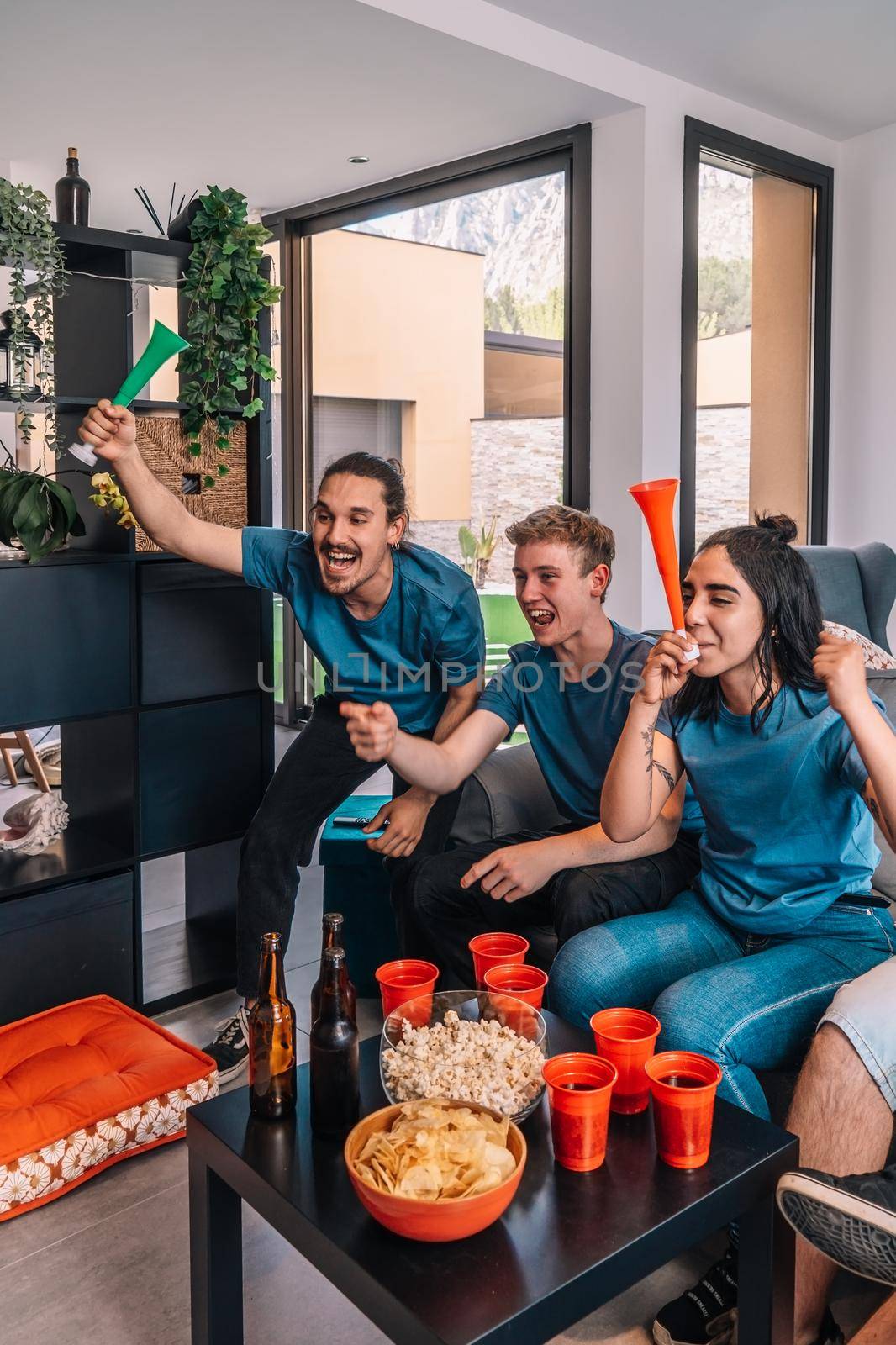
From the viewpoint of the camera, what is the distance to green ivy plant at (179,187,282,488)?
2555mm

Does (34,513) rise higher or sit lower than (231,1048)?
higher

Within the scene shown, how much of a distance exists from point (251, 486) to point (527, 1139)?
186 cm

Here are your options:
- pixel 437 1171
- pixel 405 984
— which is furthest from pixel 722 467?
pixel 437 1171

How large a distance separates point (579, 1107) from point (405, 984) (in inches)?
14.0

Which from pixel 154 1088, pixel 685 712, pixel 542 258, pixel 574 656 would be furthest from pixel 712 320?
pixel 154 1088

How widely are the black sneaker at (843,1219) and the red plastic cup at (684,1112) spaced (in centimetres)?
11

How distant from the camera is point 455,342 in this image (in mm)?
4664

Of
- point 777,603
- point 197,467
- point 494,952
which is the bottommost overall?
point 494,952

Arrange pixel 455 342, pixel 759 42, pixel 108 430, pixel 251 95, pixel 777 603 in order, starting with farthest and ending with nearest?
pixel 455 342, pixel 251 95, pixel 759 42, pixel 108 430, pixel 777 603

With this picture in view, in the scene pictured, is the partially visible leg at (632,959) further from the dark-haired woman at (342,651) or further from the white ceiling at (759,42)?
the white ceiling at (759,42)

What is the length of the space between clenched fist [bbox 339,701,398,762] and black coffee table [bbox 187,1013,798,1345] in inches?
22.3

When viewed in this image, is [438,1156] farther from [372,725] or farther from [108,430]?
[108,430]

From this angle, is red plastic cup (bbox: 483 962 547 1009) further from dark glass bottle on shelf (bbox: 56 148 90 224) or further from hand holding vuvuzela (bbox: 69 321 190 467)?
dark glass bottle on shelf (bbox: 56 148 90 224)

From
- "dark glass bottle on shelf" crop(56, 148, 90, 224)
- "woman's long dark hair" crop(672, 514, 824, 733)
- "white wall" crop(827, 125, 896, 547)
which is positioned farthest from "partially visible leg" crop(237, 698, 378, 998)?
"white wall" crop(827, 125, 896, 547)
